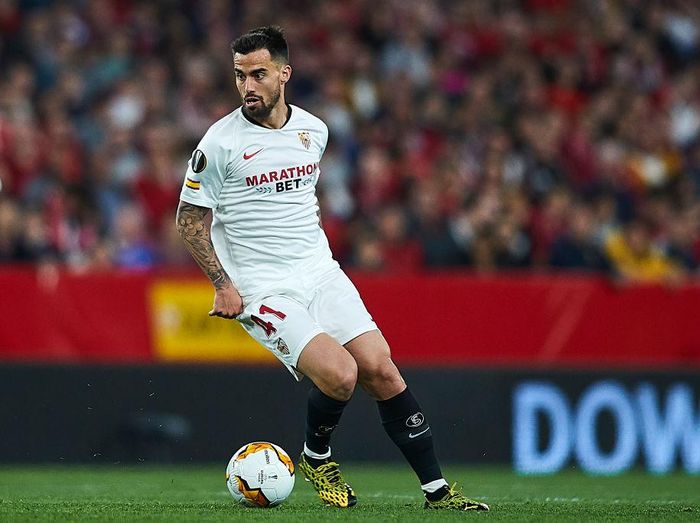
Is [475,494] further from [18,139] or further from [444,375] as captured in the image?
[18,139]

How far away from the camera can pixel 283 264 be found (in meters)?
7.43

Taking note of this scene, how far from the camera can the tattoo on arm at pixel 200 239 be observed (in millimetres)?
7215

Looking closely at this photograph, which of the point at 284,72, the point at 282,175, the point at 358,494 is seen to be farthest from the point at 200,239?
the point at 358,494

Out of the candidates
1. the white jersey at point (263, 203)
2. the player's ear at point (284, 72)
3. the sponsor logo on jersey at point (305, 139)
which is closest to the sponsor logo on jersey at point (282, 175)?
the white jersey at point (263, 203)

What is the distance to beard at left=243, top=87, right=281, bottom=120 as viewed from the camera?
7.29m

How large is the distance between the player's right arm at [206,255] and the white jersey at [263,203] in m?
0.07

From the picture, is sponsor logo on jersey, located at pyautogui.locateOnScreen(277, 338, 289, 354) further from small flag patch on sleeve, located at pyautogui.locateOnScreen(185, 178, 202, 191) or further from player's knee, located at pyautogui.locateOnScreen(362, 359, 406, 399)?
small flag patch on sleeve, located at pyautogui.locateOnScreen(185, 178, 202, 191)

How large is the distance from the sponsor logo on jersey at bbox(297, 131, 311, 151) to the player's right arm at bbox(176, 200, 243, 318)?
0.66m

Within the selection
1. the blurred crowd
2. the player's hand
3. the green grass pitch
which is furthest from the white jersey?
the blurred crowd

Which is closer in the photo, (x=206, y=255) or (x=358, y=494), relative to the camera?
(x=206, y=255)

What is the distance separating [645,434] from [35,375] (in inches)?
200

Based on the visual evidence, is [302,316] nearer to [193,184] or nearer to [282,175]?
[282,175]

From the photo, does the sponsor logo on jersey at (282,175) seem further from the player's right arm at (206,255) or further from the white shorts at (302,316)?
the white shorts at (302,316)

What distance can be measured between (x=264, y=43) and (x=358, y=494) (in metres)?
3.00
